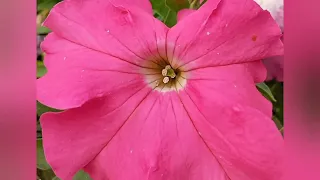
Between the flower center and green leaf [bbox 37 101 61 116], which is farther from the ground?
the flower center

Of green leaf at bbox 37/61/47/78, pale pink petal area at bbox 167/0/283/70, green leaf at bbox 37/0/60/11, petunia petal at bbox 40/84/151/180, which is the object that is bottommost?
petunia petal at bbox 40/84/151/180

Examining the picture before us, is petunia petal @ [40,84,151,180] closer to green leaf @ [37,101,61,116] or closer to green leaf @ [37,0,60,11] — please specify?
green leaf @ [37,101,61,116]

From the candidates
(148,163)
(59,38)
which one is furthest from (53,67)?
(148,163)

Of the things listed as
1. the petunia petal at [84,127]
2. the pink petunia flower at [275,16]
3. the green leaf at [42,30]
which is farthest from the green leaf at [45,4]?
the pink petunia flower at [275,16]

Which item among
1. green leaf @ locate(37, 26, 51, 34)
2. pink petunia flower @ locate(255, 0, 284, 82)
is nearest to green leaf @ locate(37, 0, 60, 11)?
green leaf @ locate(37, 26, 51, 34)
